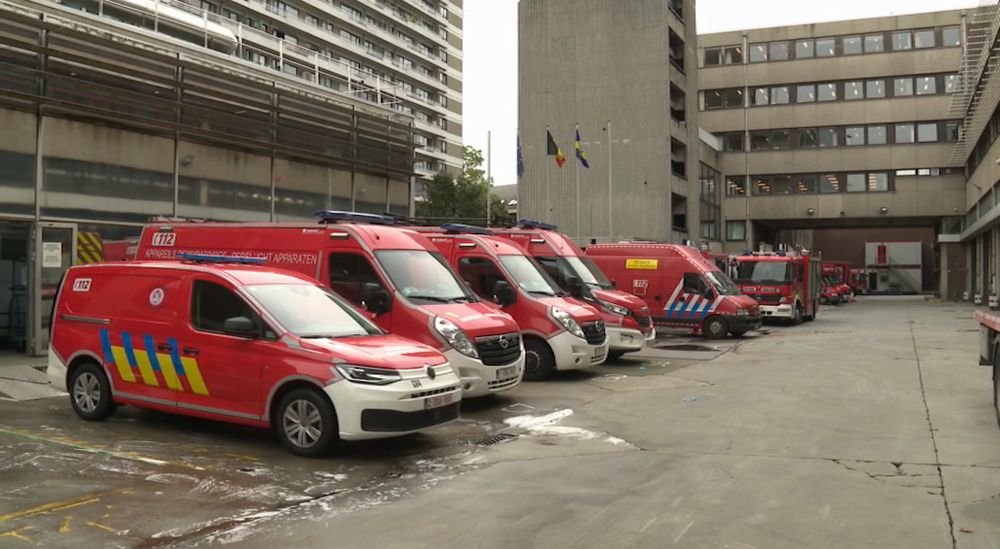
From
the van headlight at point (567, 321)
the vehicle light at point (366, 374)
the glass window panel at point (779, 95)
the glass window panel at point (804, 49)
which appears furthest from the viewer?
the glass window panel at point (779, 95)

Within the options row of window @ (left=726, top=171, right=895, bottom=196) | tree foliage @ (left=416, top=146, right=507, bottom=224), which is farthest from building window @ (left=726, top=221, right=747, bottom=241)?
tree foliage @ (left=416, top=146, right=507, bottom=224)

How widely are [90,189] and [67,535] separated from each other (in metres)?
10.7

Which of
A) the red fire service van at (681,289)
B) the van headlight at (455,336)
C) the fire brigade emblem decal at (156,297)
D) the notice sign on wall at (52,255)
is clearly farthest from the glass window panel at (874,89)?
the fire brigade emblem decal at (156,297)

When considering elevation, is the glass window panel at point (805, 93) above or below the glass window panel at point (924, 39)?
below

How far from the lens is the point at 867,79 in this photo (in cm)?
5184

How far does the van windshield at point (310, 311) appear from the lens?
25.7 ft

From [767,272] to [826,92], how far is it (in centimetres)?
2926

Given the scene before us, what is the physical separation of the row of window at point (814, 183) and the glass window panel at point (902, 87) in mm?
5003

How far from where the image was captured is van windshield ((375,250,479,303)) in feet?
34.0

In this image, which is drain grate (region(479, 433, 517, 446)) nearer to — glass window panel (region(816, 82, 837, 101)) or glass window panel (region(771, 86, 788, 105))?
glass window panel (region(771, 86, 788, 105))

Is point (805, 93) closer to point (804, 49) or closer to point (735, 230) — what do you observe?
point (804, 49)

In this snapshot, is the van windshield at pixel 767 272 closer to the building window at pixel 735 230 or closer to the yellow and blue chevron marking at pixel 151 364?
the yellow and blue chevron marking at pixel 151 364

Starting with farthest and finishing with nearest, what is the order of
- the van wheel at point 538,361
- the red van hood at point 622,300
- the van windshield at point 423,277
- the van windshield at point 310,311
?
the red van hood at point 622,300 < the van wheel at point 538,361 < the van windshield at point 423,277 < the van windshield at point 310,311

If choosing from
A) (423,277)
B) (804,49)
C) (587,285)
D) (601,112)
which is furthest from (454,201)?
(423,277)
